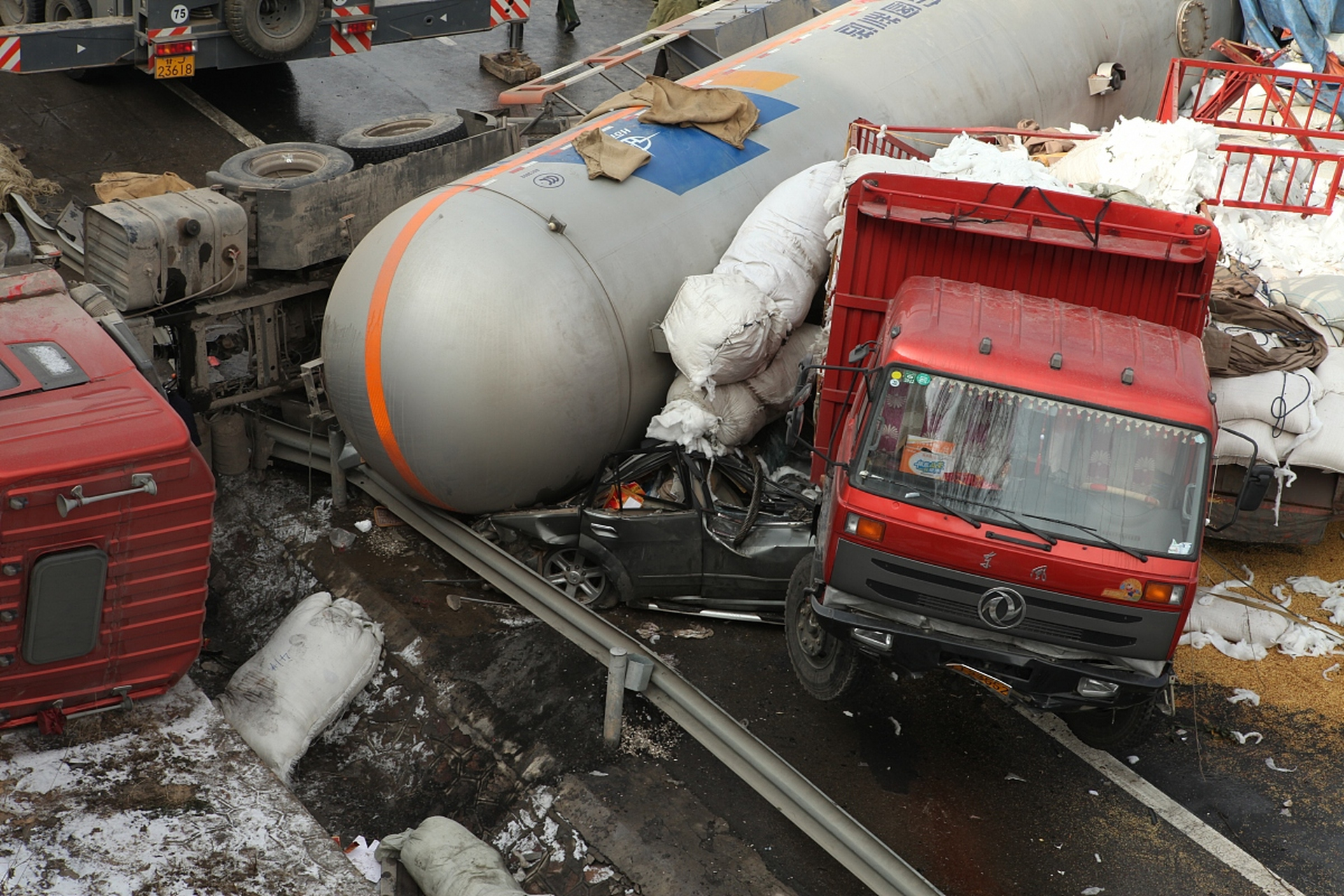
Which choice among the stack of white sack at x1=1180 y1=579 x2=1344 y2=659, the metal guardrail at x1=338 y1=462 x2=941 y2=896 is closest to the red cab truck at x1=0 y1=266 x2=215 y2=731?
the metal guardrail at x1=338 y1=462 x2=941 y2=896

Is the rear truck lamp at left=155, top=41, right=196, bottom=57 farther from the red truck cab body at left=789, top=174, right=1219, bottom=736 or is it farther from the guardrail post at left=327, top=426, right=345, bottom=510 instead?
the red truck cab body at left=789, top=174, right=1219, bottom=736

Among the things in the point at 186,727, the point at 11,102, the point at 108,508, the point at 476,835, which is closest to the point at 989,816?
the point at 476,835

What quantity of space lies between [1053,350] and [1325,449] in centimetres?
290

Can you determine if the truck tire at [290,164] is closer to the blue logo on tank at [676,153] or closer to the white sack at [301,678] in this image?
the blue logo on tank at [676,153]

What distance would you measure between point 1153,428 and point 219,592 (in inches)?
226

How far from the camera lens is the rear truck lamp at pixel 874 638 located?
19.1ft

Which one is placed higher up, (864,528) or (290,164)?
(290,164)

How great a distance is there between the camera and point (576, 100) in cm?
1378

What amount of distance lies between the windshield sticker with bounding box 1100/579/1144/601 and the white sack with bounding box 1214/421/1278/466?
8.94ft

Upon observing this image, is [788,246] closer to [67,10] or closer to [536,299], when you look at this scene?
[536,299]

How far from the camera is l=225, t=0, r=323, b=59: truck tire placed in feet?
36.0

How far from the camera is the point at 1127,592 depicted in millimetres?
5605

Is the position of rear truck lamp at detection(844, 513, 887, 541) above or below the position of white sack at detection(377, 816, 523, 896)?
above

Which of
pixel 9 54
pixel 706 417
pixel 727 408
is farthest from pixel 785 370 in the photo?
pixel 9 54
